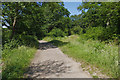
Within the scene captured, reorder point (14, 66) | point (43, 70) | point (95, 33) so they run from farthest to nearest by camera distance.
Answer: point (95, 33) → point (43, 70) → point (14, 66)

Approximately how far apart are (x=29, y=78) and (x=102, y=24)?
10297 millimetres

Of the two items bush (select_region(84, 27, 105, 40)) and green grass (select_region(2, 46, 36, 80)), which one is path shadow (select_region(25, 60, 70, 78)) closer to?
green grass (select_region(2, 46, 36, 80))

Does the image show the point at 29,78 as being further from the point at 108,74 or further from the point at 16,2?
the point at 16,2

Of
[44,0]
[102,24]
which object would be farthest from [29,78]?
[102,24]

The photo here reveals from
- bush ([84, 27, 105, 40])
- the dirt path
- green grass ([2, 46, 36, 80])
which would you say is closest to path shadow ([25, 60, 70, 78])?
the dirt path

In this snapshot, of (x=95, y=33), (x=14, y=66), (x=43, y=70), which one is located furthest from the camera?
(x=95, y=33)

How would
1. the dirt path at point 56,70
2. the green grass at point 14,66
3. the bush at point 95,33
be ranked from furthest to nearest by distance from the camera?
1. the bush at point 95,33
2. the dirt path at point 56,70
3. the green grass at point 14,66

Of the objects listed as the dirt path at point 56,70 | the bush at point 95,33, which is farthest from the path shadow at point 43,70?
the bush at point 95,33

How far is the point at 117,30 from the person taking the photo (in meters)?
8.74

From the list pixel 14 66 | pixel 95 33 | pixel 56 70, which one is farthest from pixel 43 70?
pixel 95 33

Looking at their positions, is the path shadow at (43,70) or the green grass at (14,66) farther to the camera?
the path shadow at (43,70)

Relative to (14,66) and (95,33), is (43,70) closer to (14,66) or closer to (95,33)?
(14,66)

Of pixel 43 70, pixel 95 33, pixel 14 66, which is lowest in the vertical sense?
pixel 43 70

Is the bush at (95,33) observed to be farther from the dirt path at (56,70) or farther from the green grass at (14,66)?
the green grass at (14,66)
